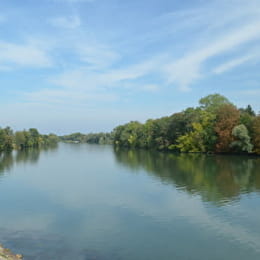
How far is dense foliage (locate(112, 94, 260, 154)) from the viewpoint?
55719 mm

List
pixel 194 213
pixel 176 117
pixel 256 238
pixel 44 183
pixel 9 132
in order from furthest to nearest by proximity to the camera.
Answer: pixel 9 132, pixel 176 117, pixel 44 183, pixel 194 213, pixel 256 238

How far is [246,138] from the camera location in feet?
179

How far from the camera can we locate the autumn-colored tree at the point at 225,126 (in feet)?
193

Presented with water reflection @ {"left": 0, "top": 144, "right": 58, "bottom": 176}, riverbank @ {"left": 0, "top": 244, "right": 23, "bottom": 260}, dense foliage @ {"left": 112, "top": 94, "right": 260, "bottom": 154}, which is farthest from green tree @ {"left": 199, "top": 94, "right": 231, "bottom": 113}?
riverbank @ {"left": 0, "top": 244, "right": 23, "bottom": 260}

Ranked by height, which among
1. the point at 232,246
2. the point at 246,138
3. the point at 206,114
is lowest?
the point at 232,246

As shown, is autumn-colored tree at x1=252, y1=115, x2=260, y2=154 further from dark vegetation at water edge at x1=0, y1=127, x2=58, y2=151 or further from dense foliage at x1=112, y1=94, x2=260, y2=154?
dark vegetation at water edge at x1=0, y1=127, x2=58, y2=151

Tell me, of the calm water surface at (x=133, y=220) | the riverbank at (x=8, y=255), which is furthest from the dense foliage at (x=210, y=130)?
the riverbank at (x=8, y=255)

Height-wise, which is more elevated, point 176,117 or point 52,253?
point 176,117

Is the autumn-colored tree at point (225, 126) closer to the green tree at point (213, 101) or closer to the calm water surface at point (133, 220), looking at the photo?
the green tree at point (213, 101)

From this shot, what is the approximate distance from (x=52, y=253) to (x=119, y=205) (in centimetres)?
862

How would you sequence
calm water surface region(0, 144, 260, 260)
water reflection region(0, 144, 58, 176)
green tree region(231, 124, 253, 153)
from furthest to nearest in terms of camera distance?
green tree region(231, 124, 253, 153) → water reflection region(0, 144, 58, 176) → calm water surface region(0, 144, 260, 260)

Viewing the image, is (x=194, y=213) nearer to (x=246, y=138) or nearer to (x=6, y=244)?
(x=6, y=244)

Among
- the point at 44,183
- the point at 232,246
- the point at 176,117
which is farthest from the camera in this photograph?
the point at 176,117

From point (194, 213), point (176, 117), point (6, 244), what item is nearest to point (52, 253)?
point (6, 244)
